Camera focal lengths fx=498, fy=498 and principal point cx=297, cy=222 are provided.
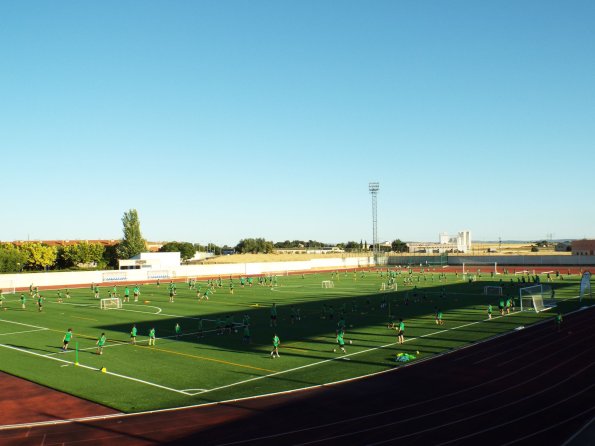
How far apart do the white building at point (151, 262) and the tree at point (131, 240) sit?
31602 millimetres

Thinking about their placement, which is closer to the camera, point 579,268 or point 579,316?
point 579,316

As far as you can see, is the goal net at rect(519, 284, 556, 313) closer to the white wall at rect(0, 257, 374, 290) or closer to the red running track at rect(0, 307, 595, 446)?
the red running track at rect(0, 307, 595, 446)

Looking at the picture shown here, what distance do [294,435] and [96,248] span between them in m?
129

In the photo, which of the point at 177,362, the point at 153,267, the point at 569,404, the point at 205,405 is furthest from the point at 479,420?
the point at 153,267

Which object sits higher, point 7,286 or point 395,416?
point 7,286

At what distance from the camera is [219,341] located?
37.7 meters

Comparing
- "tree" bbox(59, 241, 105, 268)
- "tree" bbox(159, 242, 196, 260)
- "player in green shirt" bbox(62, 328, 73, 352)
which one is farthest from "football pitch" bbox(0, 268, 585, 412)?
"tree" bbox(159, 242, 196, 260)

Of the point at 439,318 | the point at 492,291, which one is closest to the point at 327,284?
the point at 492,291

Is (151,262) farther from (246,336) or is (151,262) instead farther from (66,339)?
(246,336)

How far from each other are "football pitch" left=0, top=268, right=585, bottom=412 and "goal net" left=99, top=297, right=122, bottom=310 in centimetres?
137

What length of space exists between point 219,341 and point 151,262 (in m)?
68.1

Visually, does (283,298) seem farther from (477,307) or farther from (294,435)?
(294,435)

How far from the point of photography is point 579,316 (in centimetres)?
4559

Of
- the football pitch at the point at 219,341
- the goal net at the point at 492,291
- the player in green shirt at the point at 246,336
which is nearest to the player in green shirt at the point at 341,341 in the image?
the football pitch at the point at 219,341
